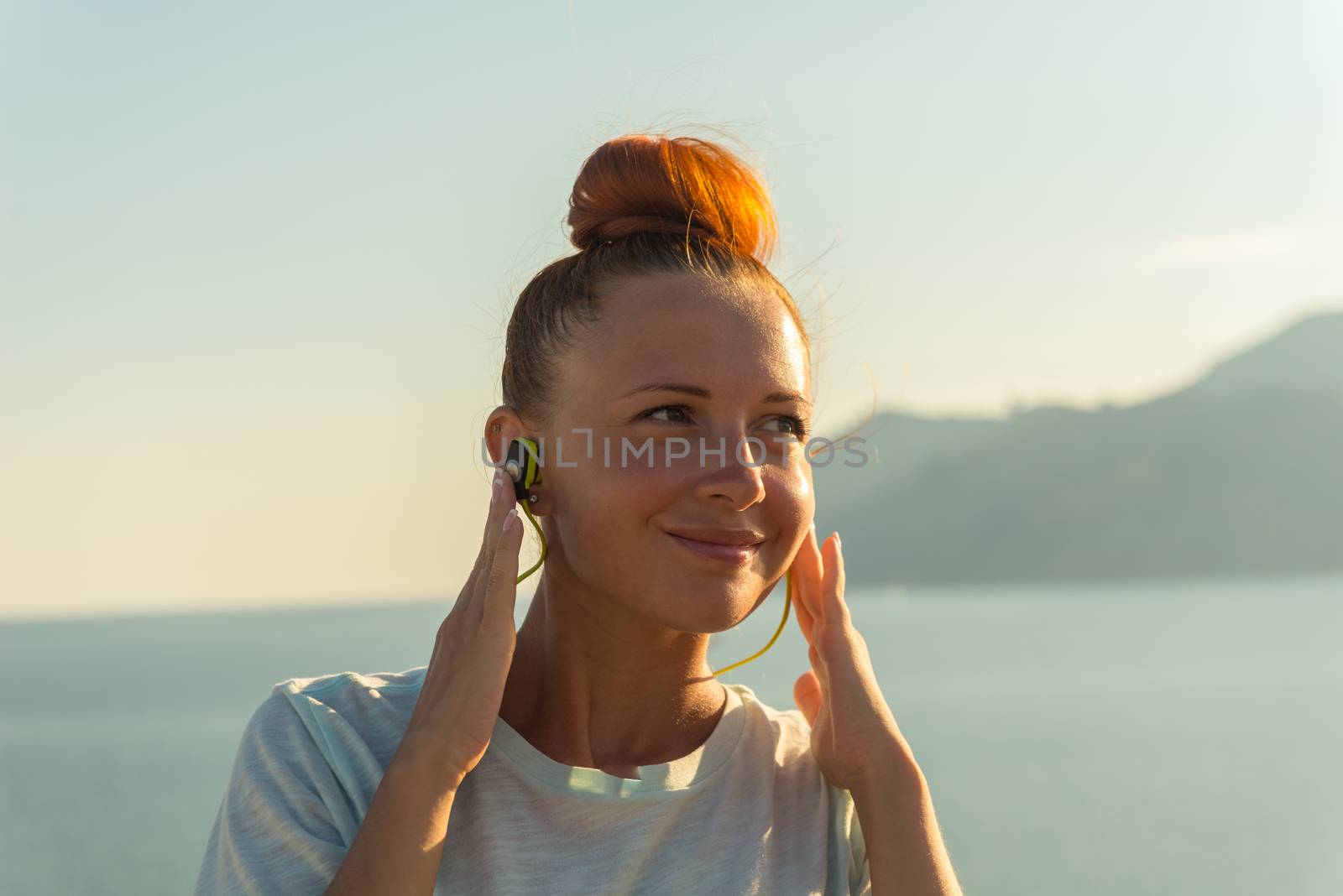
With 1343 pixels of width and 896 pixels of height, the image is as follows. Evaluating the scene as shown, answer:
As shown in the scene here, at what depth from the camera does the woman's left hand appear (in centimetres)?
245

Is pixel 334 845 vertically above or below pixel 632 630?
below

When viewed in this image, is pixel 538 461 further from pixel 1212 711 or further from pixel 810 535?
pixel 1212 711

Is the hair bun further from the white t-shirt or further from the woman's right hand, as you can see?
the white t-shirt

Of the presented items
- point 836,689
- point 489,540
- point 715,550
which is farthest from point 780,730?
point 489,540

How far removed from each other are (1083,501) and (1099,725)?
83.8m

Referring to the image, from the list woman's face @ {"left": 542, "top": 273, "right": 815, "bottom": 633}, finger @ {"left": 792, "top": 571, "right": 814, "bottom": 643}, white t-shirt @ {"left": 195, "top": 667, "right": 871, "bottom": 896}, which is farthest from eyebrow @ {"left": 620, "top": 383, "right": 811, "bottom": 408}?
white t-shirt @ {"left": 195, "top": 667, "right": 871, "bottom": 896}

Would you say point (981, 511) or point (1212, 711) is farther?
point (981, 511)

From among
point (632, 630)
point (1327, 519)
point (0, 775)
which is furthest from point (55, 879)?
point (1327, 519)

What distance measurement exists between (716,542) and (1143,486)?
468 ft

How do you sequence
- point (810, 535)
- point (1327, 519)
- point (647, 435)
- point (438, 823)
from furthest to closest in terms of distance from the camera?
point (1327, 519) → point (810, 535) → point (647, 435) → point (438, 823)

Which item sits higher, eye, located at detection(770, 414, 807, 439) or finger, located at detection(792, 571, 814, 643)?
eye, located at detection(770, 414, 807, 439)

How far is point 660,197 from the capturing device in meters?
2.71

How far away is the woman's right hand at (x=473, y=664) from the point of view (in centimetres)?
209

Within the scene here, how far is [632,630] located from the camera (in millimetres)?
2498
